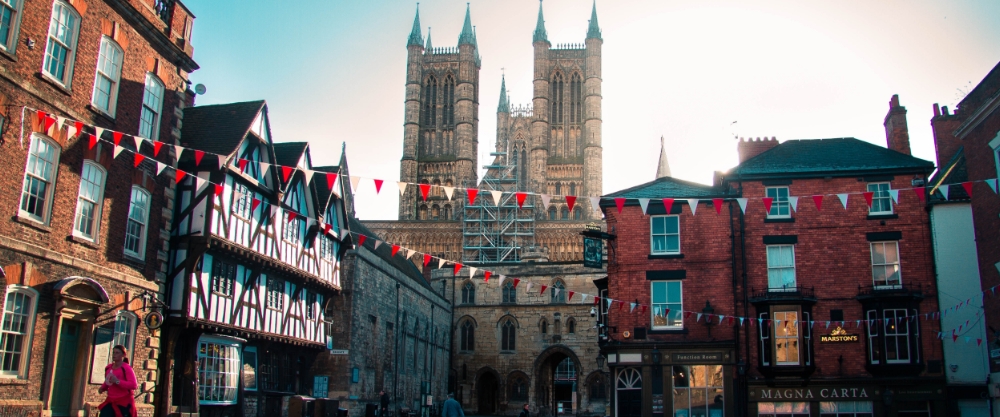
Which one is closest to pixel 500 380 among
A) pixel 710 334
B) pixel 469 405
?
pixel 469 405

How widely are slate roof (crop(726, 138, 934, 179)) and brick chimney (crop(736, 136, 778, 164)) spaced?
26cm

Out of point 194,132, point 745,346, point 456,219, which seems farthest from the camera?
point 456,219

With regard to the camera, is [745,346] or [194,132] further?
[745,346]

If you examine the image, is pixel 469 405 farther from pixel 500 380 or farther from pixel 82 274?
pixel 82 274

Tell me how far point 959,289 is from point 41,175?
69.7 feet

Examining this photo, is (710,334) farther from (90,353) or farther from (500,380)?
(500,380)

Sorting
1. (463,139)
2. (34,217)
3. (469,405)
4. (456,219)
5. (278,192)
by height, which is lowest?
(469,405)

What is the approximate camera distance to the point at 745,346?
2245 centimetres

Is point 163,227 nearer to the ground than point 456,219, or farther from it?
nearer to the ground

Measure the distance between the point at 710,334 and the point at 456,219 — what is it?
179ft

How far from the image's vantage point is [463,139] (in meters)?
81.9

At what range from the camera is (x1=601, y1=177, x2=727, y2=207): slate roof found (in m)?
24.3

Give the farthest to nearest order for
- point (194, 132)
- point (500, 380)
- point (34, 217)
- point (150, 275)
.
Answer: point (500, 380)
point (194, 132)
point (150, 275)
point (34, 217)

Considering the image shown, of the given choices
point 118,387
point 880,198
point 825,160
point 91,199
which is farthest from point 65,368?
point 880,198
